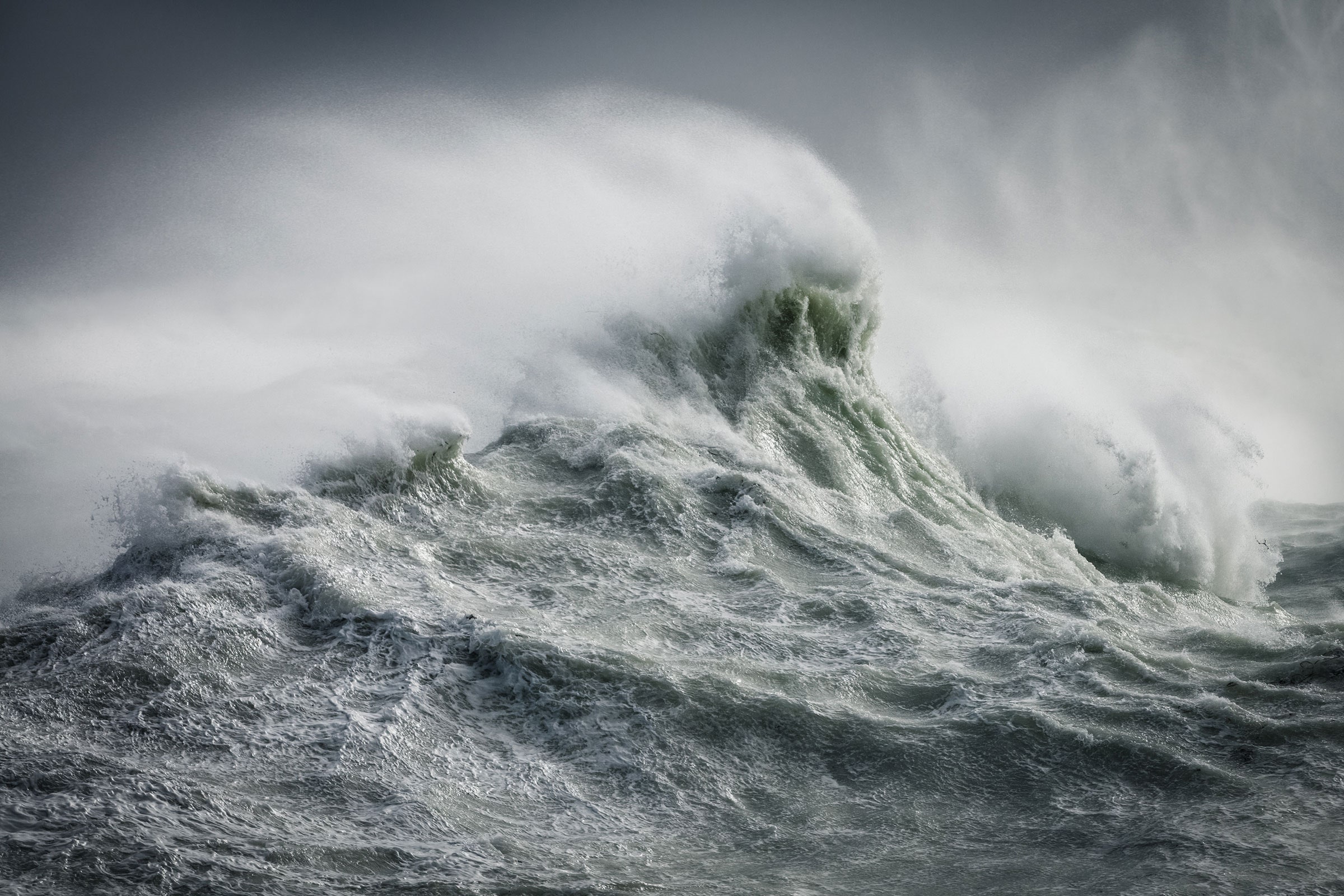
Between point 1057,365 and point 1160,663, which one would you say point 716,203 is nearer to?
point 1057,365

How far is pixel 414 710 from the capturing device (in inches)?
202

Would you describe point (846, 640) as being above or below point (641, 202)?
below

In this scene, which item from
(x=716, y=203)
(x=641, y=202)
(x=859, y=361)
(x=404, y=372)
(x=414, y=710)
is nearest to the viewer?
(x=414, y=710)

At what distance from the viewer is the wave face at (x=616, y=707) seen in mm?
4062

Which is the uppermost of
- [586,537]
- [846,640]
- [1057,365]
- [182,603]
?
[1057,365]

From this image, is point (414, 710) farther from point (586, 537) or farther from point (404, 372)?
point (404, 372)

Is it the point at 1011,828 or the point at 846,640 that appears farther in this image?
the point at 846,640

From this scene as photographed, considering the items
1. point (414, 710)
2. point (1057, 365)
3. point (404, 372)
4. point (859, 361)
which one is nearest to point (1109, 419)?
point (1057, 365)

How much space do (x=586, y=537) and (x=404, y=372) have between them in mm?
3560

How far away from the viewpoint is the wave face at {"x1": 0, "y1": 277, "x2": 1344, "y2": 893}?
406cm

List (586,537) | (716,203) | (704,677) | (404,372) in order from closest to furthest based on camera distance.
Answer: (704,677)
(586,537)
(404,372)
(716,203)

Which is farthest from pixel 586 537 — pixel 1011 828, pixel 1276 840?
pixel 1276 840

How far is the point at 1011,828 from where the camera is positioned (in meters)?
4.50

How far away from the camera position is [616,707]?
524 centimetres
